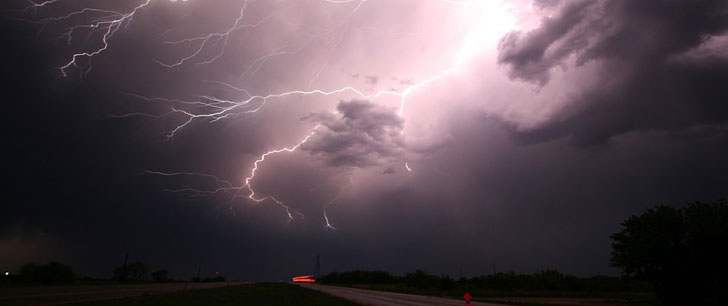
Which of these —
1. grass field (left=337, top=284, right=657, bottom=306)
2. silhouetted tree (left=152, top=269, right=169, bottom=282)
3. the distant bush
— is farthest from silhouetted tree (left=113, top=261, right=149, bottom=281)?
grass field (left=337, top=284, right=657, bottom=306)

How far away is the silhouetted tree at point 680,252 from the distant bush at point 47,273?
5838 cm

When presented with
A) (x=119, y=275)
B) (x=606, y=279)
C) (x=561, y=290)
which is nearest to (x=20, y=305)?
(x=561, y=290)

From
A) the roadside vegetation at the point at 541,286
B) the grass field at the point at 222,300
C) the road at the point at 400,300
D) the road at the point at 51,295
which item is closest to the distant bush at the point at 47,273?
the road at the point at 51,295

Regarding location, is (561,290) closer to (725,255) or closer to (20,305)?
(725,255)

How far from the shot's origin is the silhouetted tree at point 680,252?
18797 millimetres

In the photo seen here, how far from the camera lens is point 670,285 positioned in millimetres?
20734

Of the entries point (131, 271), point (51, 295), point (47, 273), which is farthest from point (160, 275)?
point (51, 295)

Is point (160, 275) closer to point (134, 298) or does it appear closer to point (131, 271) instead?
point (131, 271)

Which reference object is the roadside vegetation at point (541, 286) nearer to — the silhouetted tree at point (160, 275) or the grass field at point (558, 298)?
the grass field at point (558, 298)

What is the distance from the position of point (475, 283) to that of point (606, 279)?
65.8 feet

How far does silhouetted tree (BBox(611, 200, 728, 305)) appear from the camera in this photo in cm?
1880

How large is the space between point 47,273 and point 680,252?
62469 mm

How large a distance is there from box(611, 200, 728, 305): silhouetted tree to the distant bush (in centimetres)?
5838

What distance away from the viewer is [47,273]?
4053 centimetres
